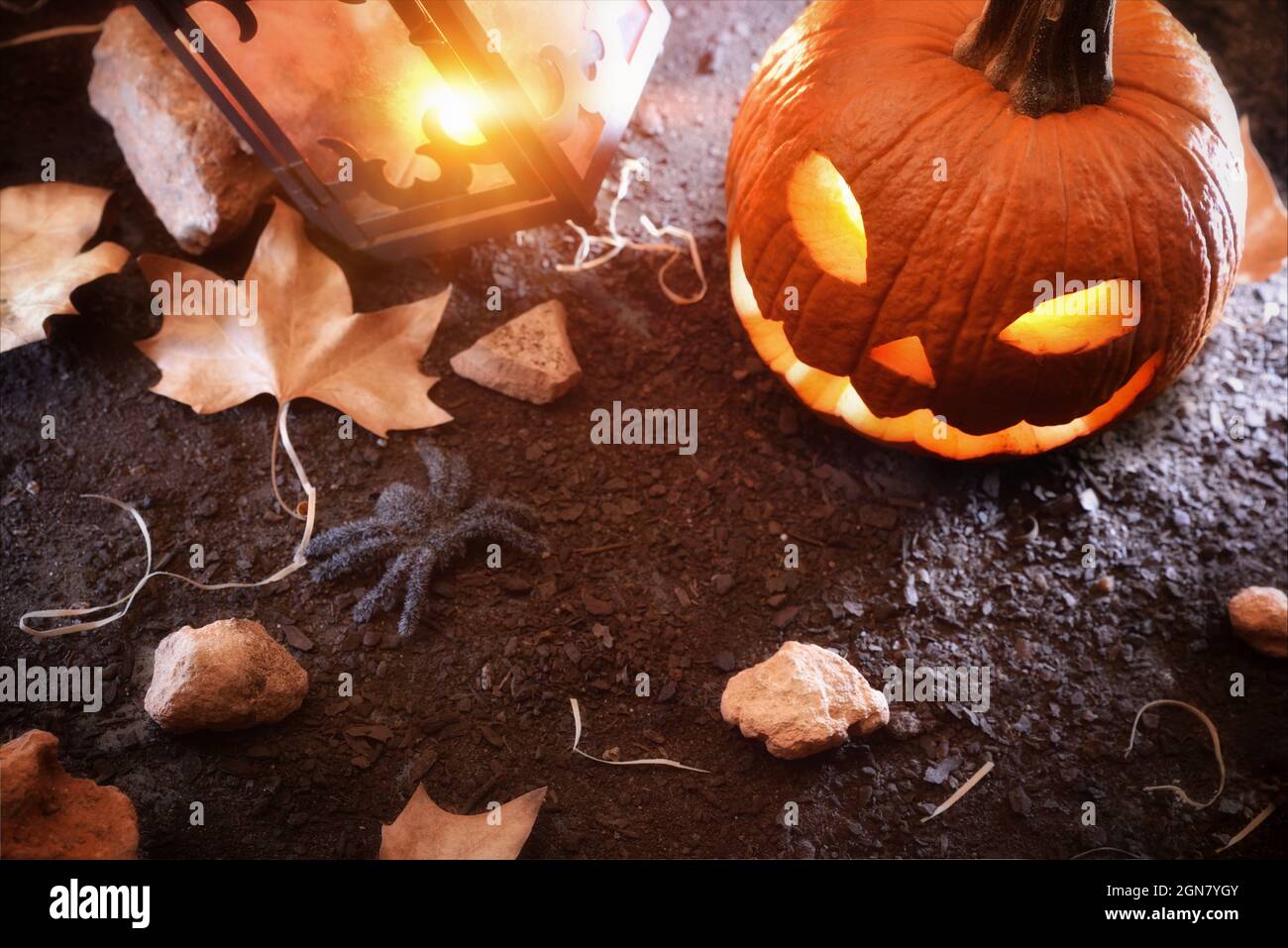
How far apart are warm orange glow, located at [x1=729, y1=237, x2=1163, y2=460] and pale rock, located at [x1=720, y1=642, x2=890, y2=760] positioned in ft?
1.56

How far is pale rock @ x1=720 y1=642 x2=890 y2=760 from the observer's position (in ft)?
5.08

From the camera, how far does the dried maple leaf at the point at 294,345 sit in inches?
73.5

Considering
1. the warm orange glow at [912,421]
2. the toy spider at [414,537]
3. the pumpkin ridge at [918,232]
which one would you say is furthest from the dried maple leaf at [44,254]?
the pumpkin ridge at [918,232]

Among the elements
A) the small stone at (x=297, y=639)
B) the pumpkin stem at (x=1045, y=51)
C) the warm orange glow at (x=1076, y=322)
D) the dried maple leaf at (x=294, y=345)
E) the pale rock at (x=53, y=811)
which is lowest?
the pale rock at (x=53, y=811)

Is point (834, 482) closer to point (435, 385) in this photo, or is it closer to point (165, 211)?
point (435, 385)

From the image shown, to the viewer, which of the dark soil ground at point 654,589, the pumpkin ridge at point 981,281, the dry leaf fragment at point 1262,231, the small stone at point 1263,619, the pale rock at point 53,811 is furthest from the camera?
the dry leaf fragment at point 1262,231

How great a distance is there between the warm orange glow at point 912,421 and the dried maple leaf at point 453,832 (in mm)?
961

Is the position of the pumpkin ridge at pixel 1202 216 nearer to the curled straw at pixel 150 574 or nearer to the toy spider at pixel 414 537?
the toy spider at pixel 414 537

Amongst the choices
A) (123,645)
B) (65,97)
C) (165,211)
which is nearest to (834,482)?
(123,645)

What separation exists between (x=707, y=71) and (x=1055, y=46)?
1176 millimetres

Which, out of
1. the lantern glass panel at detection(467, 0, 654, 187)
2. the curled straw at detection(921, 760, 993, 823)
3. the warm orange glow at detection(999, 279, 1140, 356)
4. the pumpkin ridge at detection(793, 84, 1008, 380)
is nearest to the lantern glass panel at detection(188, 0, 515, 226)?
the lantern glass panel at detection(467, 0, 654, 187)

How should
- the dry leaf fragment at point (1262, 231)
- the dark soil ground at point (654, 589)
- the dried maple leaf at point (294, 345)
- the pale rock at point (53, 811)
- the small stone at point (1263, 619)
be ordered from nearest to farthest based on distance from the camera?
the pale rock at point (53, 811)
the dark soil ground at point (654, 589)
the small stone at point (1263, 619)
the dried maple leaf at point (294, 345)
the dry leaf fragment at point (1262, 231)

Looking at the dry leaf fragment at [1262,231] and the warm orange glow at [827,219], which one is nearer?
the warm orange glow at [827,219]

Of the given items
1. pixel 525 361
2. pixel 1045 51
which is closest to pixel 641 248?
pixel 525 361
